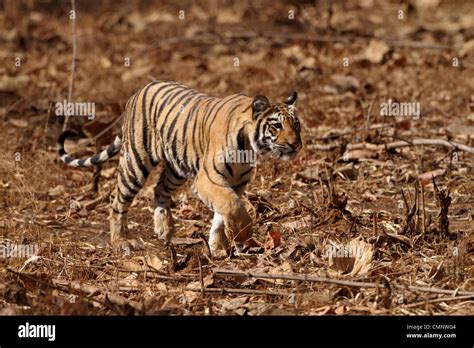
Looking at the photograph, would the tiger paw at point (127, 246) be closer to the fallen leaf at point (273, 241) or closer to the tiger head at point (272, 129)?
the fallen leaf at point (273, 241)

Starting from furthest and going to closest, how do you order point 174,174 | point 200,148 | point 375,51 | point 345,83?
point 375,51 → point 345,83 → point 174,174 → point 200,148

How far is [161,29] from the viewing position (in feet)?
51.3

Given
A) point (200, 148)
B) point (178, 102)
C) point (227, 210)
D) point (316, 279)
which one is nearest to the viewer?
point (316, 279)

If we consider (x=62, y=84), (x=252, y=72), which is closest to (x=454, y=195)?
(x=252, y=72)

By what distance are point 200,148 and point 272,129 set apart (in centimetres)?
71

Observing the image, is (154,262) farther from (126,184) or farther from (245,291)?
(126,184)

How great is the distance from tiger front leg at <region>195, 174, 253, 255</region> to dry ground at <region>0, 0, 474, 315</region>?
17 cm

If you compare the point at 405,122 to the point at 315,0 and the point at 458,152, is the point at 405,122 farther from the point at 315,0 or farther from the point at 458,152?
the point at 315,0

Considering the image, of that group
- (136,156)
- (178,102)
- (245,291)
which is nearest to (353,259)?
(245,291)

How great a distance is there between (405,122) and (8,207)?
3.96m

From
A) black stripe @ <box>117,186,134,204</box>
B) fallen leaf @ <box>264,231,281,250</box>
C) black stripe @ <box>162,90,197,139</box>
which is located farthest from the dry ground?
black stripe @ <box>162,90,197,139</box>

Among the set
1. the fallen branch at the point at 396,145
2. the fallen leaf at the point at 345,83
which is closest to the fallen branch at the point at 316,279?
the fallen branch at the point at 396,145

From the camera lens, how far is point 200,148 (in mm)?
7164

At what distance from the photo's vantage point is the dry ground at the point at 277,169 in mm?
5852
